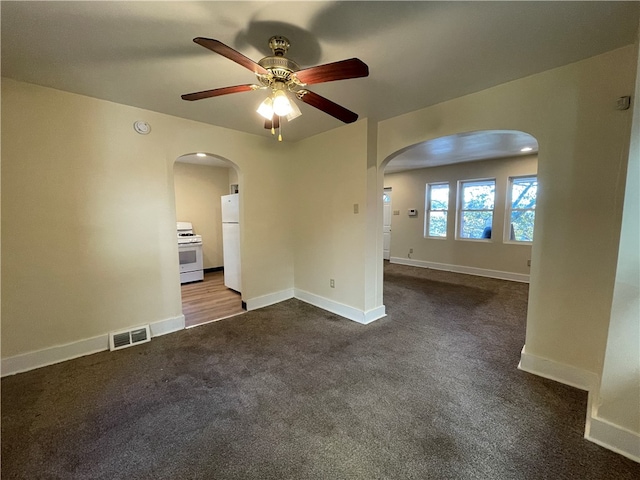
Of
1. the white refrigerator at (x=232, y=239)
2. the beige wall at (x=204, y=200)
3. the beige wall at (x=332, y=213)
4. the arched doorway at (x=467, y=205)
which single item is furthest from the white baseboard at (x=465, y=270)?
the beige wall at (x=204, y=200)

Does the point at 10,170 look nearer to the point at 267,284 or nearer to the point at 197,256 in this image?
the point at 267,284

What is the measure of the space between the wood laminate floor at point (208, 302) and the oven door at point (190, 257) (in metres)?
0.32

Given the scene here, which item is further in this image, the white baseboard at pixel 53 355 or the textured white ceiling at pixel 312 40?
the white baseboard at pixel 53 355

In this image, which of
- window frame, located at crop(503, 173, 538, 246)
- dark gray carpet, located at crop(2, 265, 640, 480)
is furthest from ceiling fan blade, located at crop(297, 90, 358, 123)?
window frame, located at crop(503, 173, 538, 246)

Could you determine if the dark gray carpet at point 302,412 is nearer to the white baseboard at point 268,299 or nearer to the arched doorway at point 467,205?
the white baseboard at point 268,299

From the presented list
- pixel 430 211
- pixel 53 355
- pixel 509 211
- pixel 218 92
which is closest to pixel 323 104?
pixel 218 92

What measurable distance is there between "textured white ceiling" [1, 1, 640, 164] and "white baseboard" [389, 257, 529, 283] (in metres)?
4.35

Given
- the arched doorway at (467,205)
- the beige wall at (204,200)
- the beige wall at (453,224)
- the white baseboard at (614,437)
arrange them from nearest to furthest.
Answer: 1. the white baseboard at (614,437)
2. the arched doorway at (467,205)
3. the beige wall at (453,224)
4. the beige wall at (204,200)

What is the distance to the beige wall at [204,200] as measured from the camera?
5.68 meters

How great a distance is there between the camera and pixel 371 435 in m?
1.60

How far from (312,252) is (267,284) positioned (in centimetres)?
84

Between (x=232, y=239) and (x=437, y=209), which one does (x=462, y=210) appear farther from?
(x=232, y=239)

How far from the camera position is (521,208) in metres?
5.12

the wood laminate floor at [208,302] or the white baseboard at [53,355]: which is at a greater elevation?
the white baseboard at [53,355]
